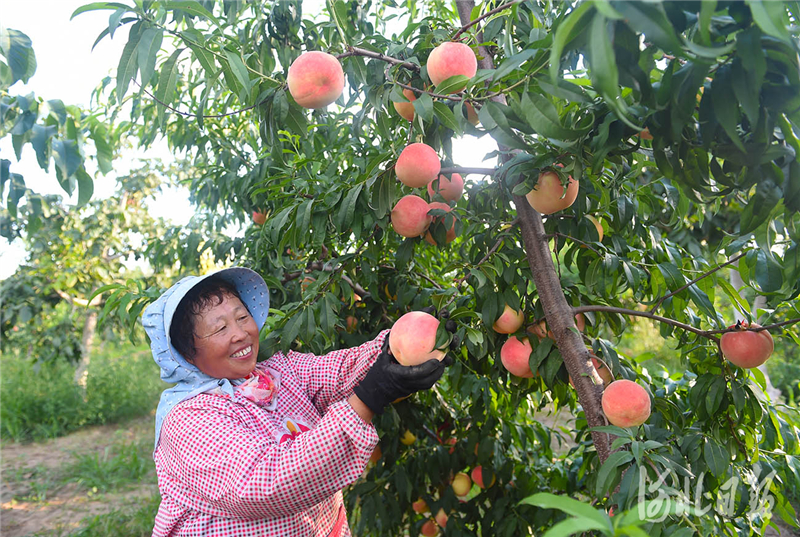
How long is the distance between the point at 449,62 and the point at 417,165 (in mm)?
251

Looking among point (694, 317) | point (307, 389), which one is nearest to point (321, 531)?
point (307, 389)

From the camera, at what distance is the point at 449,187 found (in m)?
1.63

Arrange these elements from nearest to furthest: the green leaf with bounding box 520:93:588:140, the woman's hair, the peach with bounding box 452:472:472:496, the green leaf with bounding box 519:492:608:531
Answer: the green leaf with bounding box 519:492:608:531 → the green leaf with bounding box 520:93:588:140 → the woman's hair → the peach with bounding box 452:472:472:496

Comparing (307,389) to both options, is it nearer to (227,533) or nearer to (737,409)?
(227,533)

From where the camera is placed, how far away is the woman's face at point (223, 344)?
1.44 meters

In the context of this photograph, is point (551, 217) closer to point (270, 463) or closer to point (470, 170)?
point (470, 170)

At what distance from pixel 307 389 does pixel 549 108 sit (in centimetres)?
107

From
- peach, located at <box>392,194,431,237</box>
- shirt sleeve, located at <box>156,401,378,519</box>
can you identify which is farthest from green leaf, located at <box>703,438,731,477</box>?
peach, located at <box>392,194,431,237</box>

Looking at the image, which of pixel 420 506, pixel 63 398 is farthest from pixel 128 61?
pixel 63 398

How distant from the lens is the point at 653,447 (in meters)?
1.07

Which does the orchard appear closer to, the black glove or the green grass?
the black glove

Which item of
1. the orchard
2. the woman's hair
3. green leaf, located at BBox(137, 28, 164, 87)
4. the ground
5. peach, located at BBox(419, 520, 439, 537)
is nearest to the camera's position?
the orchard

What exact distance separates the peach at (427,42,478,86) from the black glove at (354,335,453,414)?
2.03 ft

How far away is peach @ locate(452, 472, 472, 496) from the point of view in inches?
92.0
